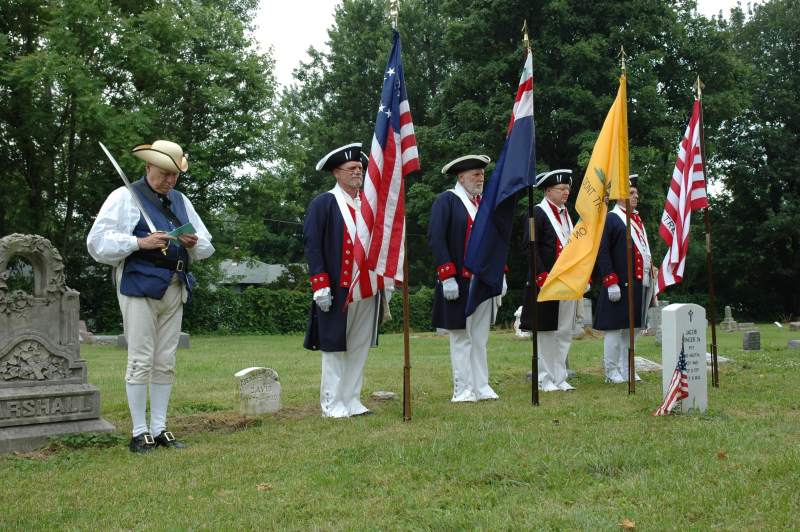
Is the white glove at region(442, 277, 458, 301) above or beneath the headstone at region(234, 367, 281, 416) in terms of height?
above

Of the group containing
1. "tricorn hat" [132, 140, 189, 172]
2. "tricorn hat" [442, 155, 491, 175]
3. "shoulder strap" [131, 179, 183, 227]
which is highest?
"tricorn hat" [442, 155, 491, 175]

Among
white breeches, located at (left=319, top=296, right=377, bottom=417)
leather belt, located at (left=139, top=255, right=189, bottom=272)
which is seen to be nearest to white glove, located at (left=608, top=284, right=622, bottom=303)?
white breeches, located at (left=319, top=296, right=377, bottom=417)

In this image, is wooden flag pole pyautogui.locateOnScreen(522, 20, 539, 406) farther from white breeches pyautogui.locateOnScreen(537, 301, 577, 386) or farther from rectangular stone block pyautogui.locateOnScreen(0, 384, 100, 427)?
rectangular stone block pyautogui.locateOnScreen(0, 384, 100, 427)

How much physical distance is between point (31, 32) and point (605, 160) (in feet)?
80.0

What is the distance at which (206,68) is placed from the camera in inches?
1166

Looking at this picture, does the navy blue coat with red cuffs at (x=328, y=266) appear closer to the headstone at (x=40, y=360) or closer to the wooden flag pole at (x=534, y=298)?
the wooden flag pole at (x=534, y=298)

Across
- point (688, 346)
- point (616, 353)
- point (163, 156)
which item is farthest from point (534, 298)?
point (163, 156)

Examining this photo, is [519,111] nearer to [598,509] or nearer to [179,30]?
[598,509]

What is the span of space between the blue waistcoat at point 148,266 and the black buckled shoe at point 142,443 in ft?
3.60

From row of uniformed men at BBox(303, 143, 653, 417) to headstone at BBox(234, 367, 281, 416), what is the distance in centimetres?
58

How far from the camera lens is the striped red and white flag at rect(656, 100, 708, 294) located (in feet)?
30.8

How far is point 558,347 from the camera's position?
949 cm

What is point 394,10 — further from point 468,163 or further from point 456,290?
point 456,290

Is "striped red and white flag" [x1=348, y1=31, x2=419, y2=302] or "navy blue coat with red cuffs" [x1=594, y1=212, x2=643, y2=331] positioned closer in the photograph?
"striped red and white flag" [x1=348, y1=31, x2=419, y2=302]
